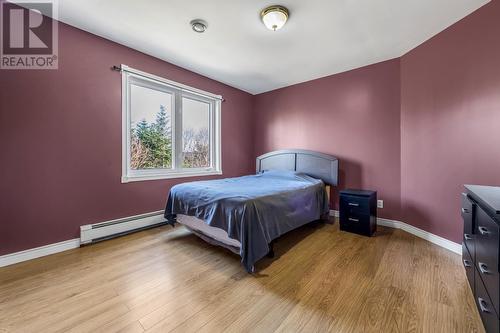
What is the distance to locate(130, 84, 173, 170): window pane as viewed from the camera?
300cm

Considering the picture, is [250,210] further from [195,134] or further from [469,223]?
[195,134]

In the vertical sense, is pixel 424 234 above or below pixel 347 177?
below

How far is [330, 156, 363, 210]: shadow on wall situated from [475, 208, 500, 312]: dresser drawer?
2.09m

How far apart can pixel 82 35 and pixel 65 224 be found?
2.19m

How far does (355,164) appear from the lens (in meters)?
3.39

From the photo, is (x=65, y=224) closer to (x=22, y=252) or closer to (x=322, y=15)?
(x=22, y=252)

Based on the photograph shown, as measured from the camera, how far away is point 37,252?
2.16 meters

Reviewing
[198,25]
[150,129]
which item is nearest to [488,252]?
[198,25]

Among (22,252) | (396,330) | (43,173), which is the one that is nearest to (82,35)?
(43,173)

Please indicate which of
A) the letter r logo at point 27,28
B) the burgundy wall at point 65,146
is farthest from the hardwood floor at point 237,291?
the letter r logo at point 27,28

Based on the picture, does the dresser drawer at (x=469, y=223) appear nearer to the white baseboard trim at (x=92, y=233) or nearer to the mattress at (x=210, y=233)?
the mattress at (x=210, y=233)

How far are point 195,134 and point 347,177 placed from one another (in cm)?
275

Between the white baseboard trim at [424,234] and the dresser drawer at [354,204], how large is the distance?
2.28 feet

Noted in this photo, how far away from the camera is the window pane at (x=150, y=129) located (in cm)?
300
